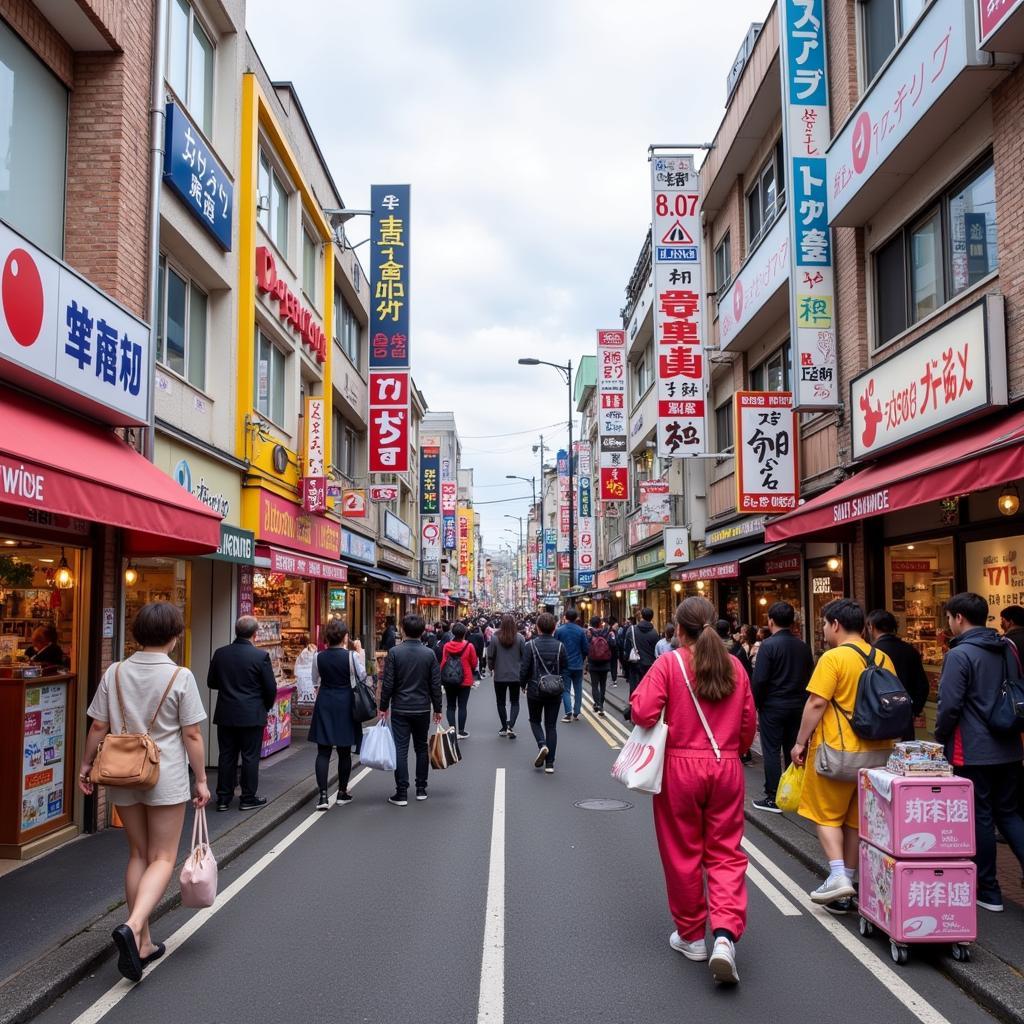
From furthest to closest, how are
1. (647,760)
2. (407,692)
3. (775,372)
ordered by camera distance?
(775,372) → (407,692) → (647,760)

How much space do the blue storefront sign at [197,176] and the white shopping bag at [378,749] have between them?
6.64 meters

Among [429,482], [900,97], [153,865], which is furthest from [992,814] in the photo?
[429,482]

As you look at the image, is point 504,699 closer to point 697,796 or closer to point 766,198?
point 697,796

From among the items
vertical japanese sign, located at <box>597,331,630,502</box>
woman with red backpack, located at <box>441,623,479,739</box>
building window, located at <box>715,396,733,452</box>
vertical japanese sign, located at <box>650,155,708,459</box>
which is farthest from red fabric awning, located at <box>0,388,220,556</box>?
vertical japanese sign, located at <box>597,331,630,502</box>

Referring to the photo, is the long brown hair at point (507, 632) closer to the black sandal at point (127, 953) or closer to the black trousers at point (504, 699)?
the black trousers at point (504, 699)

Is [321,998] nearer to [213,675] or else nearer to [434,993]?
[434,993]

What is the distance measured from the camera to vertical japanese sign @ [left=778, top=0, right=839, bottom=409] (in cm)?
1298

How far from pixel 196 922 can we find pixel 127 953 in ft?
3.95

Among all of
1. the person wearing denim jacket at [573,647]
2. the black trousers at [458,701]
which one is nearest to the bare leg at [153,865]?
the black trousers at [458,701]

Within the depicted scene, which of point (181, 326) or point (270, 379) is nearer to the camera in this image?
point (181, 326)

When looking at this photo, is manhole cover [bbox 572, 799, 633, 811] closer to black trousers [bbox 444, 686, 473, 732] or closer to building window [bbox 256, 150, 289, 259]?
black trousers [bbox 444, 686, 473, 732]

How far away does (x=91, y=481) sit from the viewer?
6289mm

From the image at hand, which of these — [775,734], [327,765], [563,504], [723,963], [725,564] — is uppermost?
[563,504]

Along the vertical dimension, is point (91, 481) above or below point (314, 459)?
below
